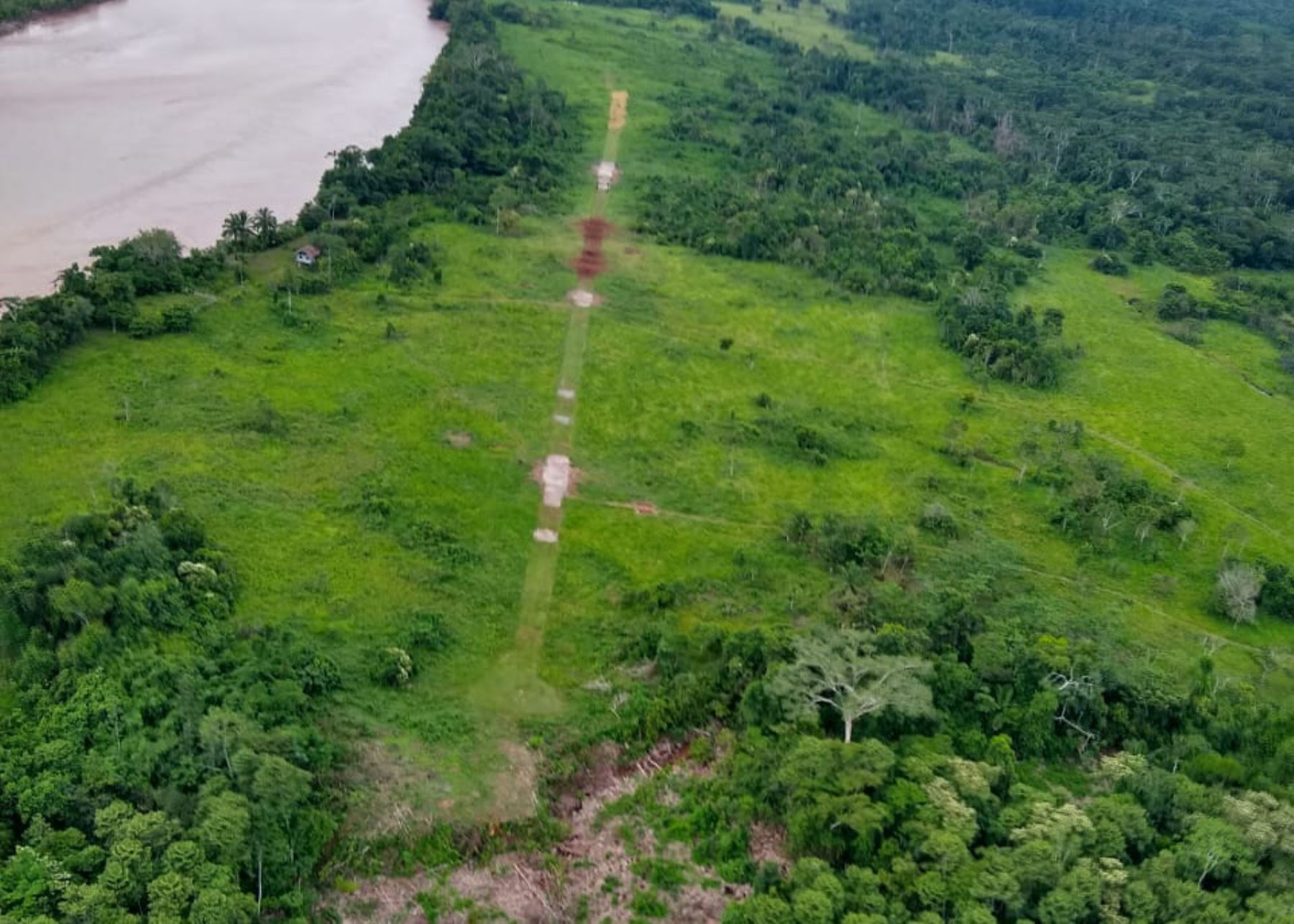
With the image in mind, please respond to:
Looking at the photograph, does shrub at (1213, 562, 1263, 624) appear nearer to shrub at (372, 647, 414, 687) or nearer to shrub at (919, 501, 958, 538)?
shrub at (919, 501, 958, 538)

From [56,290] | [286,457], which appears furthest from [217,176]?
[286,457]

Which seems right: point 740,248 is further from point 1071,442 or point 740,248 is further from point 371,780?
point 371,780

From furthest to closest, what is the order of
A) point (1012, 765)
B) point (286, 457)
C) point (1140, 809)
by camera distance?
point (286, 457) < point (1012, 765) < point (1140, 809)

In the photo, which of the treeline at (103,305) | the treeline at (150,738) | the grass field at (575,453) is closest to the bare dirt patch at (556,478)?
the grass field at (575,453)

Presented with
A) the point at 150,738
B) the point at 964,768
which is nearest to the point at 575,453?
the point at 150,738

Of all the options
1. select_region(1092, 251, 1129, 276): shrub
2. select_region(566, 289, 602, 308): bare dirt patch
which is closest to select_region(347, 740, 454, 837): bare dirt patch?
select_region(566, 289, 602, 308): bare dirt patch

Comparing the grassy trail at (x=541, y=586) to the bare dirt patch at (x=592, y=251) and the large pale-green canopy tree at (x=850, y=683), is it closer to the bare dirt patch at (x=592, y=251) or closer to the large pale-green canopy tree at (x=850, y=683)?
the bare dirt patch at (x=592, y=251)
